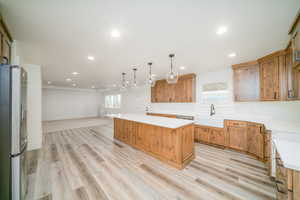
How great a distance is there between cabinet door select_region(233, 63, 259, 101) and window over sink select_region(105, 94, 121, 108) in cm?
796

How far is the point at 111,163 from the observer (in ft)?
8.36

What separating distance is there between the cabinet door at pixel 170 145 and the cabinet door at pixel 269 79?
2.53 m

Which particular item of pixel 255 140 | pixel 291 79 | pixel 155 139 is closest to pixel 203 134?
pixel 255 140

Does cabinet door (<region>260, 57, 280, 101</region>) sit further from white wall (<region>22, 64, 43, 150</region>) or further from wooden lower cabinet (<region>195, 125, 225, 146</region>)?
white wall (<region>22, 64, 43, 150</region>)

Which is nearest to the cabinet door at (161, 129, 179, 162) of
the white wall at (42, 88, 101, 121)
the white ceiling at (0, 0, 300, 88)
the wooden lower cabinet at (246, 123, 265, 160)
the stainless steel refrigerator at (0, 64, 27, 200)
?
the white ceiling at (0, 0, 300, 88)

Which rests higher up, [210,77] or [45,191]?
[210,77]

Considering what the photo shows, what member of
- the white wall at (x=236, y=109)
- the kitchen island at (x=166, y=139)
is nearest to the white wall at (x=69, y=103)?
the white wall at (x=236, y=109)

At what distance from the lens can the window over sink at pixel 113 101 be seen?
9472 mm

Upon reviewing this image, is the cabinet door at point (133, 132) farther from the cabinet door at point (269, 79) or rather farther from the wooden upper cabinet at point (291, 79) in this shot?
the wooden upper cabinet at point (291, 79)

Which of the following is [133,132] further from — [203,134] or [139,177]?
[203,134]

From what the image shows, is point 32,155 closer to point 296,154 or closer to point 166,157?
point 166,157

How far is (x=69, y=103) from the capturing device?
9172 mm

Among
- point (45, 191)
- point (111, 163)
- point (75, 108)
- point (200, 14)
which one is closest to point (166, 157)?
point (111, 163)

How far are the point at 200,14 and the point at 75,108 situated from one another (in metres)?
10.8
